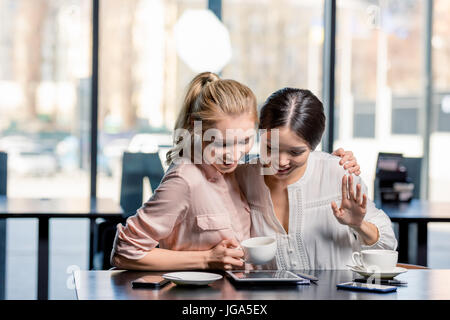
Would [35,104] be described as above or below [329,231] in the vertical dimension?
above

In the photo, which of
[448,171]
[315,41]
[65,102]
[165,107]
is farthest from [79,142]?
[448,171]

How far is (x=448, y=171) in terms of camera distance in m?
6.13

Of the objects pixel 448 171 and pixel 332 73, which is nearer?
pixel 332 73

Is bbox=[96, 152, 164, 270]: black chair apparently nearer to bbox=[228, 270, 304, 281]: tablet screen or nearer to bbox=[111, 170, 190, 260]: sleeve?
bbox=[111, 170, 190, 260]: sleeve

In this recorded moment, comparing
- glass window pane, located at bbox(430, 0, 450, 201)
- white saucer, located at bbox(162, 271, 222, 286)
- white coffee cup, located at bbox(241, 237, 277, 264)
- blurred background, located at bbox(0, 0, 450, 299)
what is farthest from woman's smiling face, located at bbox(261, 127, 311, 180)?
glass window pane, located at bbox(430, 0, 450, 201)

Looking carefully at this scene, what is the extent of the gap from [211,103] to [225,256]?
17.1 inches

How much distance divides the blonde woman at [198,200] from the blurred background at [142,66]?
3.04m

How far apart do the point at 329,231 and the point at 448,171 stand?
14.0 feet

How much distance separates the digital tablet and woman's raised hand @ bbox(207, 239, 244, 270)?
0.11ft

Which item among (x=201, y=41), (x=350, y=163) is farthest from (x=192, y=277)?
(x=201, y=41)

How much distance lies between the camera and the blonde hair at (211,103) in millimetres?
1953

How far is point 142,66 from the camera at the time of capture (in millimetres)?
5289
